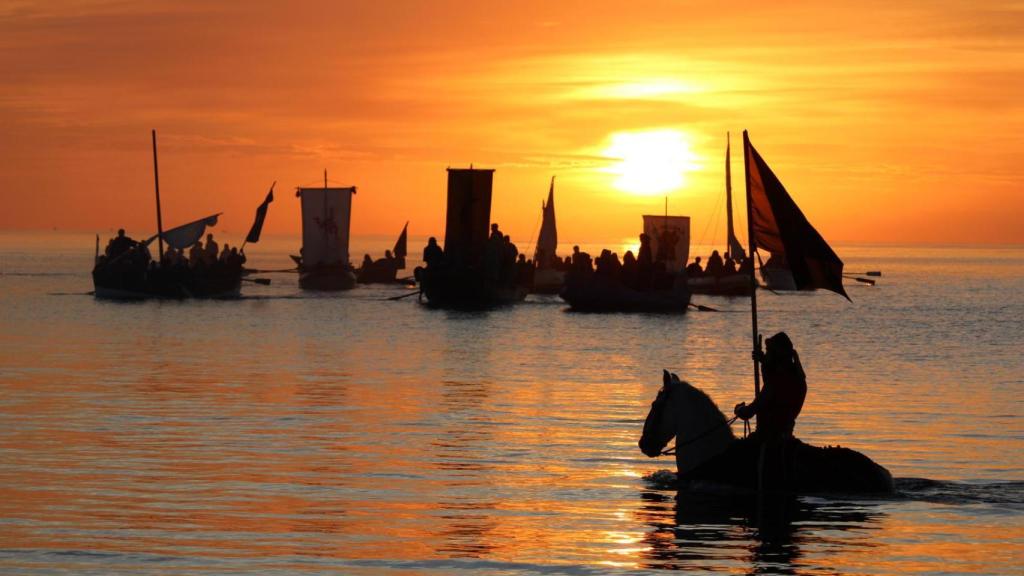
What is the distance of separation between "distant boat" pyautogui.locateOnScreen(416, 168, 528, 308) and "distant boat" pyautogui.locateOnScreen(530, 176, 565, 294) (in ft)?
55.2

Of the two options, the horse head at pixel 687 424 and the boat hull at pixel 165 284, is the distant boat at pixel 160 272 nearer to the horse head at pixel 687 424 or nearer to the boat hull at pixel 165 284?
the boat hull at pixel 165 284

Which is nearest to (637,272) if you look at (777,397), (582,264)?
(582,264)

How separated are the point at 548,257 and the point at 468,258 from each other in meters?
22.9

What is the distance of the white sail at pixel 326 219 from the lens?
98188 millimetres

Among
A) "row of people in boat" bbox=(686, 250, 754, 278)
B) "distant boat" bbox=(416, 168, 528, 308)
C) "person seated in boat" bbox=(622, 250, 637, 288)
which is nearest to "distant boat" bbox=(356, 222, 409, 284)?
"row of people in boat" bbox=(686, 250, 754, 278)

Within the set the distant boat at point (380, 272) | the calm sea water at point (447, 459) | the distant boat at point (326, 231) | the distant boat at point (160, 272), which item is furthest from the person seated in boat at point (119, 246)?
Answer: the distant boat at point (380, 272)

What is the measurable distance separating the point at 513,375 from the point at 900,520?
21.4m

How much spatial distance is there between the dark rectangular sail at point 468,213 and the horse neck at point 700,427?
202ft

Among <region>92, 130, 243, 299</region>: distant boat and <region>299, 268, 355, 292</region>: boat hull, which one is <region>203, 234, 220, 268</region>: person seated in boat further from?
<region>299, 268, 355, 292</region>: boat hull

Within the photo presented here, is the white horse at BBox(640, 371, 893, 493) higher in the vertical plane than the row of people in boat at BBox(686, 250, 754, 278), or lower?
lower

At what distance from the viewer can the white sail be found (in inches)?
3866

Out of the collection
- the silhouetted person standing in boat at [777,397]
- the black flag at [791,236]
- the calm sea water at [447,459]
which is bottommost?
the calm sea water at [447,459]

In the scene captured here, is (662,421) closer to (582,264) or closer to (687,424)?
(687,424)

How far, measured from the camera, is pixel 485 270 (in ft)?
256
